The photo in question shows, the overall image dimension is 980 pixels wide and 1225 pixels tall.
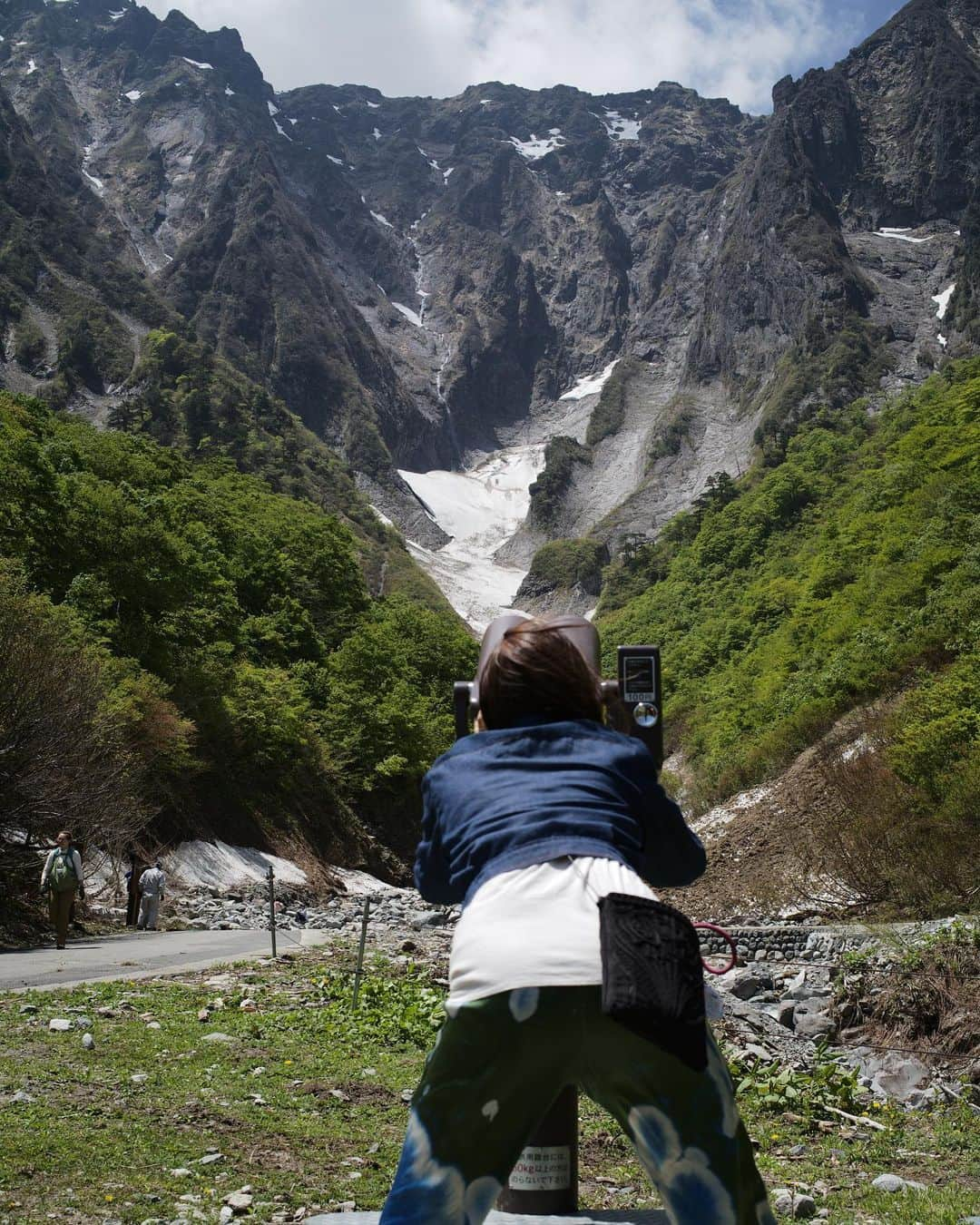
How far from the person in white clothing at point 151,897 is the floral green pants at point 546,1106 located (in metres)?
16.9

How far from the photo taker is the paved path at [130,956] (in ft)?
34.0

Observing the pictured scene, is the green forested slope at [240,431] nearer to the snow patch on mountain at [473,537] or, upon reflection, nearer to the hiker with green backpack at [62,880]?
the snow patch on mountain at [473,537]

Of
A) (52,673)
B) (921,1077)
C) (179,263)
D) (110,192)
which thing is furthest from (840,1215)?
(110,192)

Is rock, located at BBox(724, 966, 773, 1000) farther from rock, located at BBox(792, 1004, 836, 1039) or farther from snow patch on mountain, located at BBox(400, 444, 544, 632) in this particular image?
snow patch on mountain, located at BBox(400, 444, 544, 632)

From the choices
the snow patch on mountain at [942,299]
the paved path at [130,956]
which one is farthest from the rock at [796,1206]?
the snow patch on mountain at [942,299]

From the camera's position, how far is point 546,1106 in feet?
6.95

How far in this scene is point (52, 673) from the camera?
16.6 m

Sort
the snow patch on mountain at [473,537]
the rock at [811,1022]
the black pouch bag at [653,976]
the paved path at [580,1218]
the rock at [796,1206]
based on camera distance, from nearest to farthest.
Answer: the black pouch bag at [653,976] → the paved path at [580,1218] → the rock at [796,1206] → the rock at [811,1022] → the snow patch on mountain at [473,537]

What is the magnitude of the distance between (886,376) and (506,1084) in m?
118

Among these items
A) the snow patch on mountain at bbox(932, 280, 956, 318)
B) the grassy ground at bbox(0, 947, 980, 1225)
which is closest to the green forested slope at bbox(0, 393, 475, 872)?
the grassy ground at bbox(0, 947, 980, 1225)

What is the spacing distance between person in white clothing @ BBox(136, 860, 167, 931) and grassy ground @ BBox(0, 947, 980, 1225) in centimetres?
916

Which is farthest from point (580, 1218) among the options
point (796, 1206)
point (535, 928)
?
point (796, 1206)

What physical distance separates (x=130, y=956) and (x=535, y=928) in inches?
473

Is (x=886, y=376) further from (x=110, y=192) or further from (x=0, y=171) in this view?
(x=110, y=192)
